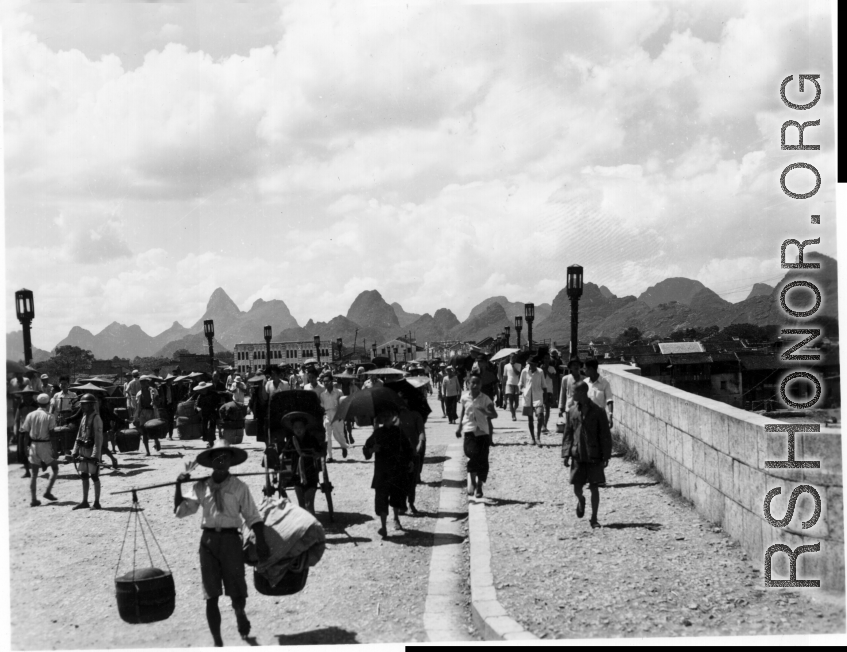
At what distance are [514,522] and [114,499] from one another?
20.5ft

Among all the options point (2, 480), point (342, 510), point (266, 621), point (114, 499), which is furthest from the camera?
point (114, 499)

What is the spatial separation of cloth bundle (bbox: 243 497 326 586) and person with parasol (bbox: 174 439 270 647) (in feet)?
0.23

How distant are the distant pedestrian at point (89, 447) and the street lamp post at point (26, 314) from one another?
9.20 meters

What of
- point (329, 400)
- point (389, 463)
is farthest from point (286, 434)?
point (329, 400)

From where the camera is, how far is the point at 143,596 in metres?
5.72

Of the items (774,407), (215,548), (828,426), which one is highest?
(828,426)

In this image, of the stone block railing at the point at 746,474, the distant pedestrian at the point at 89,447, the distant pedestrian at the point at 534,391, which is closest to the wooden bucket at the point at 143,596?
the stone block railing at the point at 746,474

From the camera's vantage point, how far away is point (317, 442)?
29.5ft

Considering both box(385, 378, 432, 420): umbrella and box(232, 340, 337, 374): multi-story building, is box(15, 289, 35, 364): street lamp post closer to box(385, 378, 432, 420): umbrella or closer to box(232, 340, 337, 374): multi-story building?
box(385, 378, 432, 420): umbrella

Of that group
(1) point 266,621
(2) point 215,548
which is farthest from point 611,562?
(2) point 215,548

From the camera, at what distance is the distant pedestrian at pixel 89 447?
1090 cm

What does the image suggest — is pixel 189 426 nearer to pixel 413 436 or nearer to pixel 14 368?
pixel 14 368

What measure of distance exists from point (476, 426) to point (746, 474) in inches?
144

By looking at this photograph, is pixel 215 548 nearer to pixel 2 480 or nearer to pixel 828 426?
pixel 2 480
